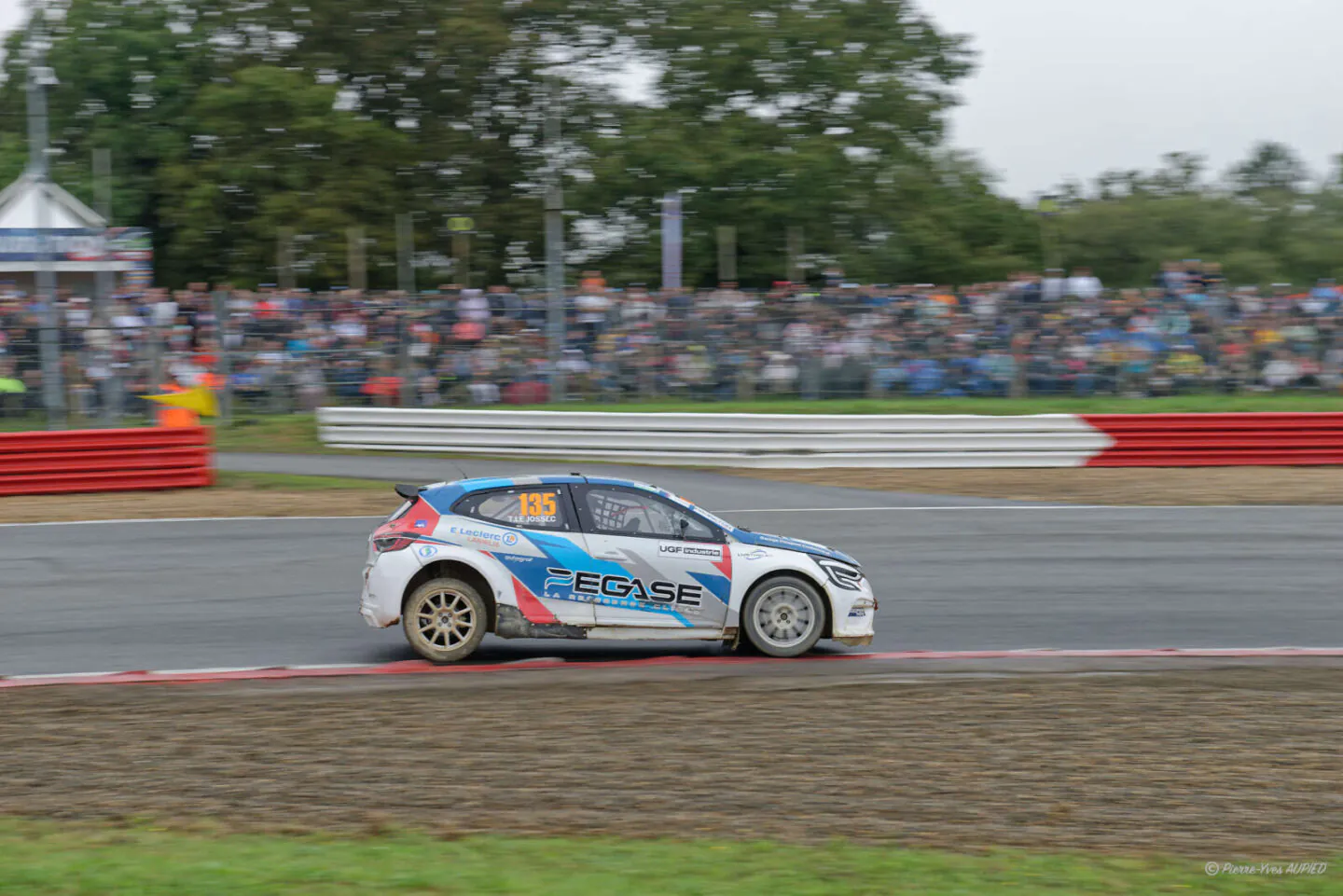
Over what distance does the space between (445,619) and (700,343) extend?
12.9m

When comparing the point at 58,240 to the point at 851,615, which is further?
the point at 58,240

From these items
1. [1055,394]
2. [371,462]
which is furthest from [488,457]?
[1055,394]

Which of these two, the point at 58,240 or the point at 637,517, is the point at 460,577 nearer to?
the point at 637,517

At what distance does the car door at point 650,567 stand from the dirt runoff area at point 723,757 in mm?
711

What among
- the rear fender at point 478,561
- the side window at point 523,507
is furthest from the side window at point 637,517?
the rear fender at point 478,561

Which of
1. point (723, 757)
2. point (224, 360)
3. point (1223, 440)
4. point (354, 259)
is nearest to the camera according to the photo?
point (723, 757)

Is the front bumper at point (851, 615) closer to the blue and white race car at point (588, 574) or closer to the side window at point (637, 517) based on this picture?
the blue and white race car at point (588, 574)

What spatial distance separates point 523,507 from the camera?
9.62 metres

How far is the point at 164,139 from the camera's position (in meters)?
36.9

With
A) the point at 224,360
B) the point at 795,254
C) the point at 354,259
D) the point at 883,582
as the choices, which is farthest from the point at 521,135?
the point at 883,582

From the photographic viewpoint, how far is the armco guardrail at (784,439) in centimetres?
1966

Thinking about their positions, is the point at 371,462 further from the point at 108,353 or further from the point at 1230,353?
the point at 1230,353

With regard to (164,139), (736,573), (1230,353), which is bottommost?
(736,573)

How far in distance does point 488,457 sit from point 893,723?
1358 cm
